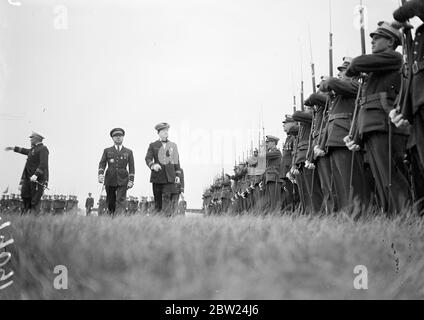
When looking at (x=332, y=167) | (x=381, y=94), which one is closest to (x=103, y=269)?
(x=381, y=94)

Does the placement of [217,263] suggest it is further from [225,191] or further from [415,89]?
[225,191]

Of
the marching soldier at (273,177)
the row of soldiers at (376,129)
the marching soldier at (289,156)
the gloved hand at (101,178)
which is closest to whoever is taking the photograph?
the row of soldiers at (376,129)

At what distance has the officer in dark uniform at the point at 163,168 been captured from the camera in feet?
30.3

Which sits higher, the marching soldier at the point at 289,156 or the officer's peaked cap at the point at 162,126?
the officer's peaked cap at the point at 162,126

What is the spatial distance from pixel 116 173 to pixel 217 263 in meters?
7.07

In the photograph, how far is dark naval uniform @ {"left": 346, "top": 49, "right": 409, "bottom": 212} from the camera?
486cm

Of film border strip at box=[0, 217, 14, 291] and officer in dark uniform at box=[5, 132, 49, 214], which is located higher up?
officer in dark uniform at box=[5, 132, 49, 214]

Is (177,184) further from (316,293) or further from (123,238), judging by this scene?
(316,293)

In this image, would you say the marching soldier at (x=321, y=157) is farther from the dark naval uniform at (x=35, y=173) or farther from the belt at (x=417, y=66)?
the dark naval uniform at (x=35, y=173)

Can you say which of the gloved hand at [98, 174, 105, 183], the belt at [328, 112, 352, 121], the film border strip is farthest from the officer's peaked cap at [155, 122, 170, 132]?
the film border strip

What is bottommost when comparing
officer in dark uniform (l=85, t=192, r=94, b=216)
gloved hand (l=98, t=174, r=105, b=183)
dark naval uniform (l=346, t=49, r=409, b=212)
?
officer in dark uniform (l=85, t=192, r=94, b=216)

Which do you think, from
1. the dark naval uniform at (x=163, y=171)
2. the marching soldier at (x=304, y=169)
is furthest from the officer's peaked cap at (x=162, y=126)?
the marching soldier at (x=304, y=169)

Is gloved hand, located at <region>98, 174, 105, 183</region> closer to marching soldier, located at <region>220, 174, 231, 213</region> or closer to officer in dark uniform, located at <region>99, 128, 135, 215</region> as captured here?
officer in dark uniform, located at <region>99, 128, 135, 215</region>

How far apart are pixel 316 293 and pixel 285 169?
26.2 ft
